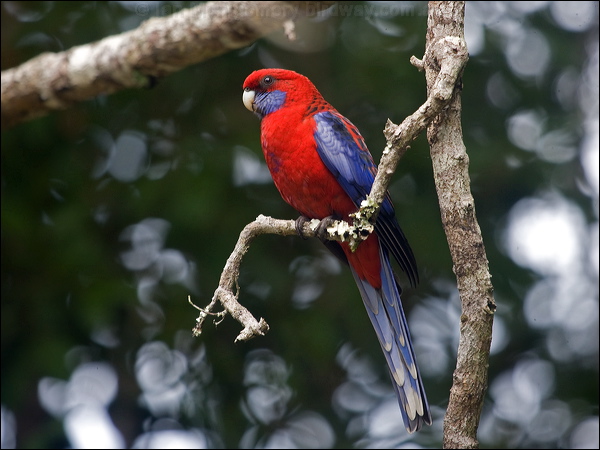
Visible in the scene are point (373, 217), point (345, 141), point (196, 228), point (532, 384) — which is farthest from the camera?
point (532, 384)

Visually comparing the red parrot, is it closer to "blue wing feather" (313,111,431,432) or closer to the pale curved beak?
"blue wing feather" (313,111,431,432)

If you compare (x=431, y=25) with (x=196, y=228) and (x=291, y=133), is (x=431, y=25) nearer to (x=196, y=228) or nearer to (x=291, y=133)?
(x=291, y=133)

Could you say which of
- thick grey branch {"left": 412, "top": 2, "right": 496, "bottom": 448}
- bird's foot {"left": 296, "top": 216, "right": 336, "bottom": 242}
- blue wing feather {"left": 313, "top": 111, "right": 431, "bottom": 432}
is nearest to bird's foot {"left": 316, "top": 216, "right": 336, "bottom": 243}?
bird's foot {"left": 296, "top": 216, "right": 336, "bottom": 242}

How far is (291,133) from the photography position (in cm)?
336

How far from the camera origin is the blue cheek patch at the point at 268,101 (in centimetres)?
357

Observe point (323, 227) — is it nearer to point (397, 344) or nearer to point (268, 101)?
point (397, 344)

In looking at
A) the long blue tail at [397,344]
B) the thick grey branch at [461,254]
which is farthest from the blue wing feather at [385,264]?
the thick grey branch at [461,254]

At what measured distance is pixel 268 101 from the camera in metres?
3.60

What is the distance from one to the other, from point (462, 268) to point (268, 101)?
157 centimetres

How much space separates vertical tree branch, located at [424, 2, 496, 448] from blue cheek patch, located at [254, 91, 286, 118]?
116 centimetres

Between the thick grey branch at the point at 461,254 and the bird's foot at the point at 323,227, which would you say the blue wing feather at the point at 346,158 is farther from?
the thick grey branch at the point at 461,254

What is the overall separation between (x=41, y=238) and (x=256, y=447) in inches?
69.9

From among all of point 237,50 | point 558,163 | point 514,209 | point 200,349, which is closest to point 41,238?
point 200,349

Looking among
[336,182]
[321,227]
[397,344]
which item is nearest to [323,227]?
[321,227]
